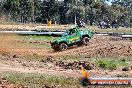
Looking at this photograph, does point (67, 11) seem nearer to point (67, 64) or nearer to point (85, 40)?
point (85, 40)

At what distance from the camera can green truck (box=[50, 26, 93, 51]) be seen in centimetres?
2538

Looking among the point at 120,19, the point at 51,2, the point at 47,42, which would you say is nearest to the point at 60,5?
the point at 51,2

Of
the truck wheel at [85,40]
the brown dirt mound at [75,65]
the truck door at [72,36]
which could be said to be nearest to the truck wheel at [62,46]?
the truck door at [72,36]

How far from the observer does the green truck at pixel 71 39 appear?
83.3 ft

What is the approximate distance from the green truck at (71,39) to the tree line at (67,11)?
6684 cm

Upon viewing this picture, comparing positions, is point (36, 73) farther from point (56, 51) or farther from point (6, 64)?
point (56, 51)

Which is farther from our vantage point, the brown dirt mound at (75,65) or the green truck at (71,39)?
the green truck at (71,39)

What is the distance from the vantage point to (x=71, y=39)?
25656mm

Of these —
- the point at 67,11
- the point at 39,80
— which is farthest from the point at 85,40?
the point at 67,11

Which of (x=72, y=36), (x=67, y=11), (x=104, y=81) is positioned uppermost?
(x=104, y=81)

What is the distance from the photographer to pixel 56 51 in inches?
998

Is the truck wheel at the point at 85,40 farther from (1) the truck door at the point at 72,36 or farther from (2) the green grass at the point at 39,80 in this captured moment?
(2) the green grass at the point at 39,80

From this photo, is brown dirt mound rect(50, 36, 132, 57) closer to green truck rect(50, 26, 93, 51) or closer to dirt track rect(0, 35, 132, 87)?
dirt track rect(0, 35, 132, 87)

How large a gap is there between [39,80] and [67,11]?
296 ft
